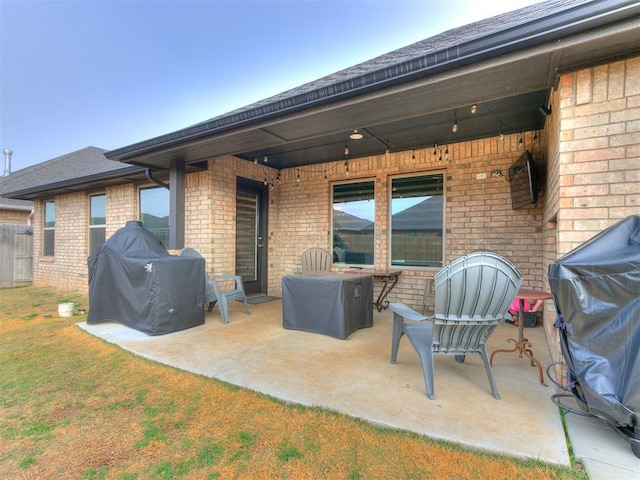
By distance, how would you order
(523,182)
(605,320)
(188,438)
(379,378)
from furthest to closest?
(523,182) → (379,378) → (188,438) → (605,320)

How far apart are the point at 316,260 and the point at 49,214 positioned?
322 inches

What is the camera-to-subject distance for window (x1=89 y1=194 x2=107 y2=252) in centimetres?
723

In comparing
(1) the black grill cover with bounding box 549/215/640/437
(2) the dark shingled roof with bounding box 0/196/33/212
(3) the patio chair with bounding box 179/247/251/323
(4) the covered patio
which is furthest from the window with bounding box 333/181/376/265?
(2) the dark shingled roof with bounding box 0/196/33/212

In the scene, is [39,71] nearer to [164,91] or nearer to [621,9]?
[164,91]

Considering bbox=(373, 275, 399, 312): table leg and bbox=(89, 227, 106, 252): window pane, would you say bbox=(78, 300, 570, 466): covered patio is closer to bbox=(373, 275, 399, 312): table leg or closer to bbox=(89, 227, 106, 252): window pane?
bbox=(373, 275, 399, 312): table leg

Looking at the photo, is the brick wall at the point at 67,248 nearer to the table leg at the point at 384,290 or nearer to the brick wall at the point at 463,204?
the brick wall at the point at 463,204

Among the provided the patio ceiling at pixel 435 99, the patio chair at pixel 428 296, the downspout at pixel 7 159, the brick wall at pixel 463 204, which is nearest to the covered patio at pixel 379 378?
the patio chair at pixel 428 296

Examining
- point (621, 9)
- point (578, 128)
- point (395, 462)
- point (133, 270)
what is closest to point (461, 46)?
point (621, 9)

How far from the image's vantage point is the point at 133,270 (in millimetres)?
3721

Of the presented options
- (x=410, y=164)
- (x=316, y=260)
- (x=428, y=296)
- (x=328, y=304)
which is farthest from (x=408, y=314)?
(x=316, y=260)

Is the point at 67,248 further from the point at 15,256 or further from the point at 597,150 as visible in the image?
the point at 597,150

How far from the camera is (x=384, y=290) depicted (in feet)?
17.2

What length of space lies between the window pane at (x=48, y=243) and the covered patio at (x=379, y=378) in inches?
247

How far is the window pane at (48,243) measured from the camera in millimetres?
8524
